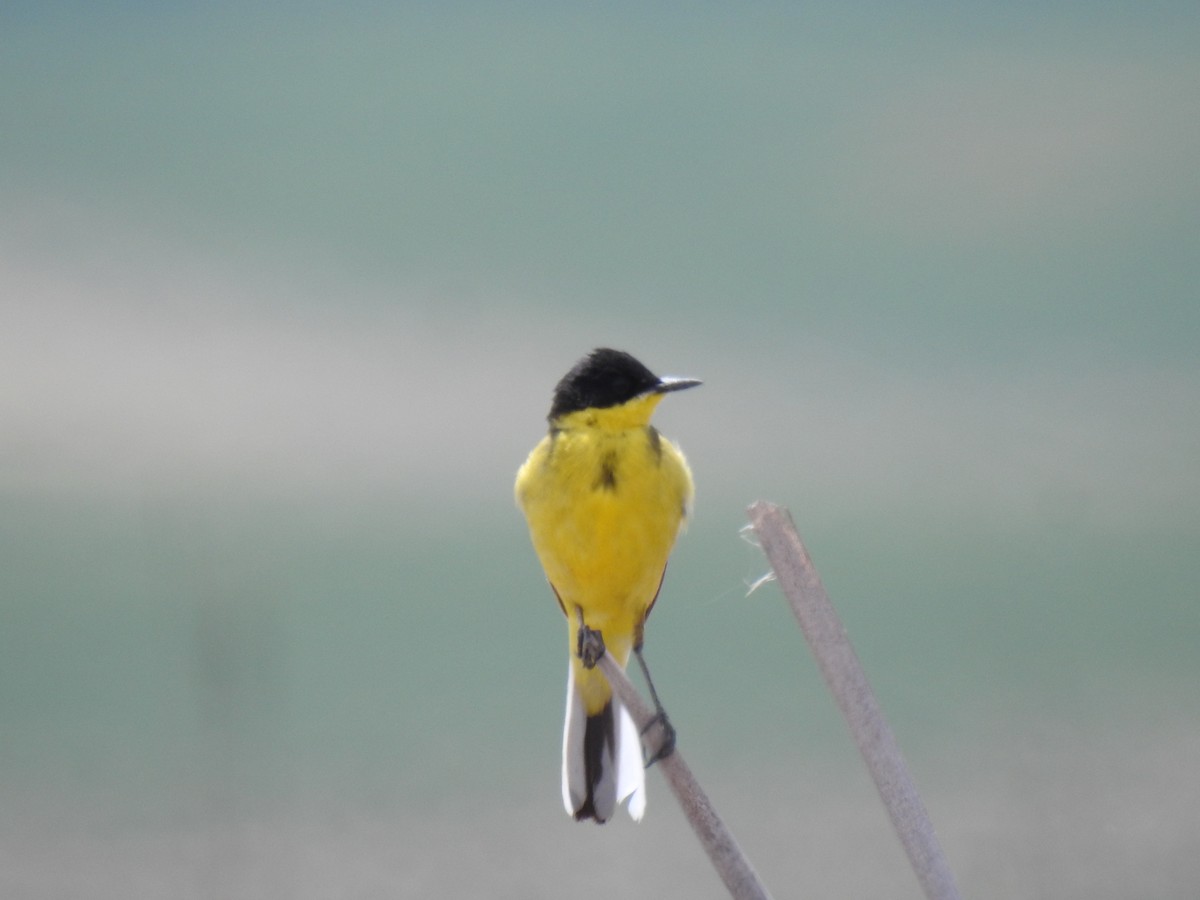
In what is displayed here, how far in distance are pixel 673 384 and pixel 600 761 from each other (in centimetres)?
84

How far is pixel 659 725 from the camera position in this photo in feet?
7.80

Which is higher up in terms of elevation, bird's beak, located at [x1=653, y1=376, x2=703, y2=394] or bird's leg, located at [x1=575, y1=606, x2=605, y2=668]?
bird's beak, located at [x1=653, y1=376, x2=703, y2=394]

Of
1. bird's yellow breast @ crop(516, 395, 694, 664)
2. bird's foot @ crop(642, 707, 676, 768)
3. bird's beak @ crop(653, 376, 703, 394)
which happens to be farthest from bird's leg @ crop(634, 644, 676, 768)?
bird's beak @ crop(653, 376, 703, 394)

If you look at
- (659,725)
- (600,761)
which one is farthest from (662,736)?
(600,761)

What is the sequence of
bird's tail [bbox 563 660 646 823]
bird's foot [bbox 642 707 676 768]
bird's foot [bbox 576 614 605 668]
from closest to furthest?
bird's foot [bbox 642 707 676 768]
bird's tail [bbox 563 660 646 823]
bird's foot [bbox 576 614 605 668]

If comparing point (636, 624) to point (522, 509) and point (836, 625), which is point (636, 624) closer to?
point (522, 509)

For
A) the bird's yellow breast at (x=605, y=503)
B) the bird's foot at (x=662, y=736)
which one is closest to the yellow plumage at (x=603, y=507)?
the bird's yellow breast at (x=605, y=503)

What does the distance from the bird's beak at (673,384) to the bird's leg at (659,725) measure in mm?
620

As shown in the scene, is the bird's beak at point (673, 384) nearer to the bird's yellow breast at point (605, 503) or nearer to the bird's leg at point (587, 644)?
the bird's yellow breast at point (605, 503)

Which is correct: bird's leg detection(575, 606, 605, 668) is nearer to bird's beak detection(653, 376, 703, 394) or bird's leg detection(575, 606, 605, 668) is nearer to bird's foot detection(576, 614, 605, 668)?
bird's foot detection(576, 614, 605, 668)

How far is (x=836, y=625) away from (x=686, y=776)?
35cm

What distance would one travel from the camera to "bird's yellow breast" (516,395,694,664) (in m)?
2.82

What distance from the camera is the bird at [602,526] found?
2811mm

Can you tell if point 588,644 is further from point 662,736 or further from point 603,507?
→ point 662,736
